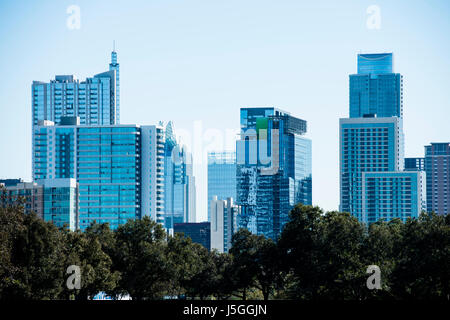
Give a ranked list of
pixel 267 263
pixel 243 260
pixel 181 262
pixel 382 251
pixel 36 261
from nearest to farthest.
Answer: pixel 36 261 < pixel 382 251 < pixel 267 263 < pixel 243 260 < pixel 181 262

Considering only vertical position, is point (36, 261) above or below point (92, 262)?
above

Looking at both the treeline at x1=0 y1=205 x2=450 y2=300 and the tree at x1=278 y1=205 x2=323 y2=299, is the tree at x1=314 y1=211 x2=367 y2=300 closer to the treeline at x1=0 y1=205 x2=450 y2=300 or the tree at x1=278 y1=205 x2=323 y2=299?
the treeline at x1=0 y1=205 x2=450 y2=300

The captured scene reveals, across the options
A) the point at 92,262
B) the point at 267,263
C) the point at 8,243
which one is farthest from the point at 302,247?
the point at 8,243

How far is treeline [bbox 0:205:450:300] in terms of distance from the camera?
70.8 metres

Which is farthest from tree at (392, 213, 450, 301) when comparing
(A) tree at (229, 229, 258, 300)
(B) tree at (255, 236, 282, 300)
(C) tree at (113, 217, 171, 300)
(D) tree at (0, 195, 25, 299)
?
(D) tree at (0, 195, 25, 299)

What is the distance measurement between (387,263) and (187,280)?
28606 millimetres

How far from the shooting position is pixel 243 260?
89188 millimetres

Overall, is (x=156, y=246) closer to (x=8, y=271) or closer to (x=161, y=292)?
(x=161, y=292)

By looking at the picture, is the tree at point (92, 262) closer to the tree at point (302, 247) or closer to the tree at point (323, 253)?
the tree at point (302, 247)

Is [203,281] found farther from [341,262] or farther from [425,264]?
[425,264]
